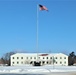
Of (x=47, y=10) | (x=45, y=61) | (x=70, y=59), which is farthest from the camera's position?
(x=70, y=59)

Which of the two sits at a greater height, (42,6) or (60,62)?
(42,6)

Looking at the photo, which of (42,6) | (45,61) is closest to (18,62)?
(45,61)

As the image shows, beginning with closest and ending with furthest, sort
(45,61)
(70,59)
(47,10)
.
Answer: (47,10) < (45,61) < (70,59)

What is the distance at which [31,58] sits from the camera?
168000 mm

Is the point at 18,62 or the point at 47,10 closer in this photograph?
the point at 47,10

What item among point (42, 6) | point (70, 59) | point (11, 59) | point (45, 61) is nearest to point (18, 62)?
point (11, 59)

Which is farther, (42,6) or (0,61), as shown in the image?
(0,61)

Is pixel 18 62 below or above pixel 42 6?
below

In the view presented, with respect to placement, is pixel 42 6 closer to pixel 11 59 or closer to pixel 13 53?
pixel 11 59

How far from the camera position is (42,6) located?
177 feet

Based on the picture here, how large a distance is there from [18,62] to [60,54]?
2449 centimetres

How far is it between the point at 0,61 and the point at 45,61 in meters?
27.8

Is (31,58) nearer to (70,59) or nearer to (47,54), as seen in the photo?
(47,54)

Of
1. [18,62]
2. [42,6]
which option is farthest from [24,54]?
[42,6]
